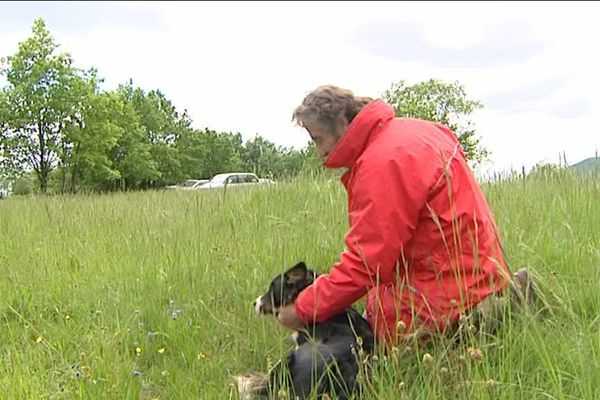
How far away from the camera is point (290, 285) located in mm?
3279

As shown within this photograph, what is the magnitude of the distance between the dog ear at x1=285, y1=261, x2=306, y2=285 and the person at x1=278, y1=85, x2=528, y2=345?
28cm

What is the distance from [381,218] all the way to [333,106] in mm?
722

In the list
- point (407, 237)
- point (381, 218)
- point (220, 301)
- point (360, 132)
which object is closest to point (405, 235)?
point (407, 237)

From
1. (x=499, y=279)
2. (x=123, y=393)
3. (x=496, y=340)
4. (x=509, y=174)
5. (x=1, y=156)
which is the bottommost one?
(x=123, y=393)

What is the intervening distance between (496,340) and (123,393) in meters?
1.86

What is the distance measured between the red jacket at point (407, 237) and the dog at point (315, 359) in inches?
4.4

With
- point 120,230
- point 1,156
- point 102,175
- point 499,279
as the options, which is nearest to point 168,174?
point 102,175

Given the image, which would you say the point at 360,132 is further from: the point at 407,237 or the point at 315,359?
the point at 315,359

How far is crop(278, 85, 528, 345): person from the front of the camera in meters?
2.67

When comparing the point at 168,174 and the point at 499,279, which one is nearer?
the point at 499,279

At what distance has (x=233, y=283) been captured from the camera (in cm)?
414

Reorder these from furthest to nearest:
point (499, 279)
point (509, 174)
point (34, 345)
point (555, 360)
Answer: point (509, 174)
point (34, 345)
point (499, 279)
point (555, 360)

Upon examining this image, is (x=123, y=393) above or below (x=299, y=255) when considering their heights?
below

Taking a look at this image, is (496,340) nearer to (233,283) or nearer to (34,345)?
(233,283)
